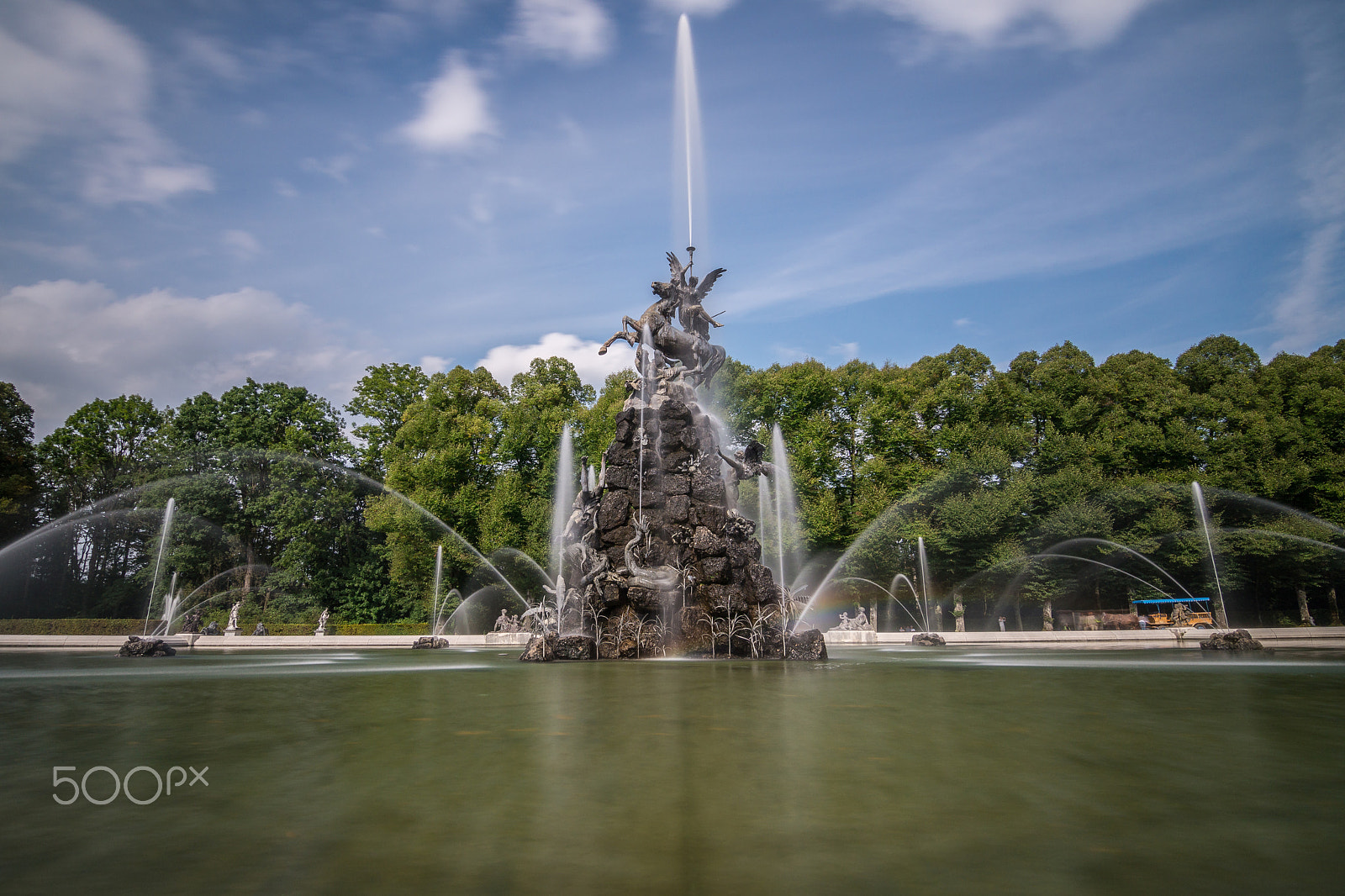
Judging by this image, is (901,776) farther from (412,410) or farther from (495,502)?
(412,410)

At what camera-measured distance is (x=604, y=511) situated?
18.4m

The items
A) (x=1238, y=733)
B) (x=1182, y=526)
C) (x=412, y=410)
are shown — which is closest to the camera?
(x=1238, y=733)

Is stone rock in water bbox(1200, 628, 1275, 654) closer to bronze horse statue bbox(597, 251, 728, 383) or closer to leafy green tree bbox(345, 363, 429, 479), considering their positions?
bronze horse statue bbox(597, 251, 728, 383)

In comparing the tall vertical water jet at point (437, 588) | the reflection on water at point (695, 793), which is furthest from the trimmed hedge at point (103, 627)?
the reflection on water at point (695, 793)

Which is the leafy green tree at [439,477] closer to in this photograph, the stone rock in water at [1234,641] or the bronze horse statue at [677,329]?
the bronze horse statue at [677,329]

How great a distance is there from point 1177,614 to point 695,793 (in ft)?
107

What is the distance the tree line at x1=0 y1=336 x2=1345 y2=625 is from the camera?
36.4m

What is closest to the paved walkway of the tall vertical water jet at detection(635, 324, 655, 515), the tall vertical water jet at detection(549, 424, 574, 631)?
the tall vertical water jet at detection(549, 424, 574, 631)

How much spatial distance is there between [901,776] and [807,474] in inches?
1375

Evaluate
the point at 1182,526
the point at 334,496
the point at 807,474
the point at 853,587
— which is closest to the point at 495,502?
the point at 334,496

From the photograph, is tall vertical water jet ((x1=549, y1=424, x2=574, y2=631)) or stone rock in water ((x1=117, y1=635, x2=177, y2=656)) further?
stone rock in water ((x1=117, y1=635, x2=177, y2=656))

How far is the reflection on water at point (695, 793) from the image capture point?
9.32ft

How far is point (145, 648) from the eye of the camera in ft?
64.4

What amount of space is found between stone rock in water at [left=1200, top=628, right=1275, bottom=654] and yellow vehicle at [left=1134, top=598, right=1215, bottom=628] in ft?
36.9
